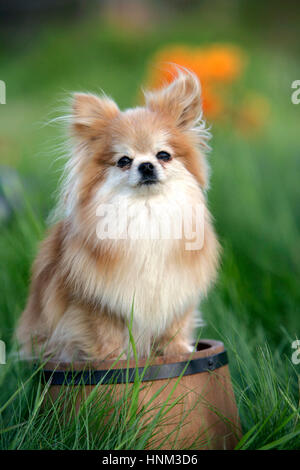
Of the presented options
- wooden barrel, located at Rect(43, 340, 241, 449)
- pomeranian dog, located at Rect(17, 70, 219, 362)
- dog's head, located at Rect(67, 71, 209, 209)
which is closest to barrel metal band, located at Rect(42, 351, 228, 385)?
wooden barrel, located at Rect(43, 340, 241, 449)

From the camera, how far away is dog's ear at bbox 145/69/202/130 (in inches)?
102


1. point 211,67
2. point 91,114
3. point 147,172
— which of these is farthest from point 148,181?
point 211,67

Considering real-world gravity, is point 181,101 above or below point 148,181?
above

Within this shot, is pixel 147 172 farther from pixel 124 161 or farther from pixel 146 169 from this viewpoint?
pixel 124 161

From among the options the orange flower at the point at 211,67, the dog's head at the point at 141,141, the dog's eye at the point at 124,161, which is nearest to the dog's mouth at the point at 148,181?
the dog's head at the point at 141,141

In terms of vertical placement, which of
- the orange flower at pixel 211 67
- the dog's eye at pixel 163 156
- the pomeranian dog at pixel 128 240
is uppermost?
the orange flower at pixel 211 67

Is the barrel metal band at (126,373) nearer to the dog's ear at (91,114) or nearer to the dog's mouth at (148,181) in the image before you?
the dog's mouth at (148,181)

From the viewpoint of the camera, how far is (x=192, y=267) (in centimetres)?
244

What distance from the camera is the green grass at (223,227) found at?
2.27 m

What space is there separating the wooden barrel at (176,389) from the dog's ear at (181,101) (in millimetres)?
996

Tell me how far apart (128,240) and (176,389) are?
23.9 inches

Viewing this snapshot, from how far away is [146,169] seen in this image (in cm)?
230
